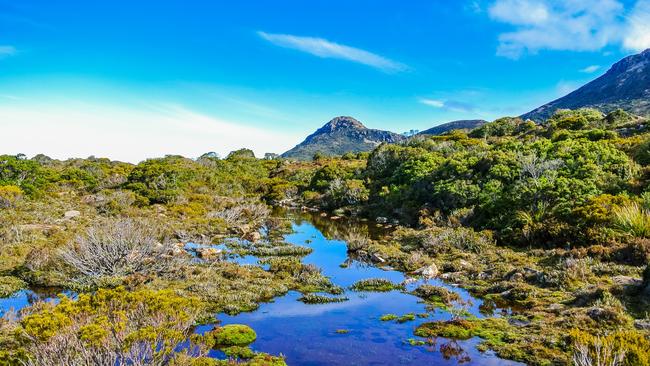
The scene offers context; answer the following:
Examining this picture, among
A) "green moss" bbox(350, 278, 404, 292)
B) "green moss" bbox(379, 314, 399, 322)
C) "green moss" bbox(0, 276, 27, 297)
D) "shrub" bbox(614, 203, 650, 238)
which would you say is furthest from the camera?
"shrub" bbox(614, 203, 650, 238)

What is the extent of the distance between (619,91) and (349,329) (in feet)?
603

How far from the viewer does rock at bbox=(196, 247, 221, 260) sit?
82.4ft

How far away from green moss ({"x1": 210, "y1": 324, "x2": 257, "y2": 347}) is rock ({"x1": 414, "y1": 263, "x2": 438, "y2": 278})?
1045cm

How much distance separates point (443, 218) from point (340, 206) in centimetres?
2041

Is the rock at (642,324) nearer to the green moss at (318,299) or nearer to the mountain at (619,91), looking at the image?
the green moss at (318,299)

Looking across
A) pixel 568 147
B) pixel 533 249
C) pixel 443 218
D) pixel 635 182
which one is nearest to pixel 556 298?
pixel 533 249

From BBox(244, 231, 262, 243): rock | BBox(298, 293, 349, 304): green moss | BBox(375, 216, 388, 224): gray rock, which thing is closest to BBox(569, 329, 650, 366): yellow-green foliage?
BBox(298, 293, 349, 304): green moss

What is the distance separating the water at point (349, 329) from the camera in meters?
12.6

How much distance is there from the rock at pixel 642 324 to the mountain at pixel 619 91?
12609 cm

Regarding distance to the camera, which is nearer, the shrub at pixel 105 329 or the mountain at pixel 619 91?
the shrub at pixel 105 329

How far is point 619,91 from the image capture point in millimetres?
159000

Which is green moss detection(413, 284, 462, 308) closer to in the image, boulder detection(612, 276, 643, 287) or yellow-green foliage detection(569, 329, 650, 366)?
boulder detection(612, 276, 643, 287)

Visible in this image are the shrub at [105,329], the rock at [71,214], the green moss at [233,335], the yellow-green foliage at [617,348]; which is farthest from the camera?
the rock at [71,214]

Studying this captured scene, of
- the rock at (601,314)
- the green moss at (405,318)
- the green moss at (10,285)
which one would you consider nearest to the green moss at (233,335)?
the green moss at (405,318)
